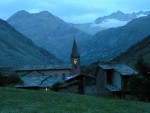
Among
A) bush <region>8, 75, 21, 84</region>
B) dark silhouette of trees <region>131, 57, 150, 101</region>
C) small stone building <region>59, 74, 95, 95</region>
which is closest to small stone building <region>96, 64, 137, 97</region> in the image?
small stone building <region>59, 74, 95, 95</region>

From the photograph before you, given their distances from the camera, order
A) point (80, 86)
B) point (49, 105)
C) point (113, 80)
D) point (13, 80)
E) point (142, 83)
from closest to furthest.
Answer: point (49, 105) → point (142, 83) → point (113, 80) → point (80, 86) → point (13, 80)

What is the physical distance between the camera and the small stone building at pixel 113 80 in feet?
217

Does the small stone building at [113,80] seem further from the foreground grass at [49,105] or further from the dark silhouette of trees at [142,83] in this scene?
the foreground grass at [49,105]

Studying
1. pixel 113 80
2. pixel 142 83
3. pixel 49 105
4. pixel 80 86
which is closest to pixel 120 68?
pixel 113 80

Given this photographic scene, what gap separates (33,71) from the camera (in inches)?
5989

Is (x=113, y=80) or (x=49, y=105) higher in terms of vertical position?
(x=113, y=80)

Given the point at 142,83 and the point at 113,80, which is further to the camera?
the point at 113,80

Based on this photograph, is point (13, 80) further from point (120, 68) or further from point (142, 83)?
point (142, 83)

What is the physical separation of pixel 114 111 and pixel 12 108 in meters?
6.87

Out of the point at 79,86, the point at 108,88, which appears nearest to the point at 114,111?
the point at 108,88

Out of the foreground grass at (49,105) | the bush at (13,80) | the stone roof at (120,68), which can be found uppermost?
the stone roof at (120,68)

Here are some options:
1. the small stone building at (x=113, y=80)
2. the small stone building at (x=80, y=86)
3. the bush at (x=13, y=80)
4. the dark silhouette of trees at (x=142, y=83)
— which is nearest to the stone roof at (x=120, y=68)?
the small stone building at (x=113, y=80)

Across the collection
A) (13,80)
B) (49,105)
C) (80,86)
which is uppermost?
(13,80)

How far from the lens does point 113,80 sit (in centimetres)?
7056
